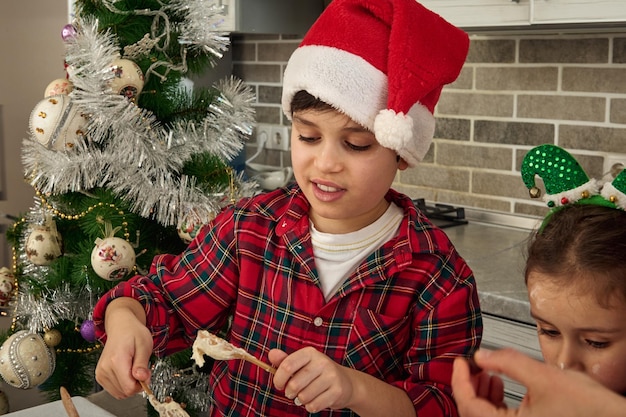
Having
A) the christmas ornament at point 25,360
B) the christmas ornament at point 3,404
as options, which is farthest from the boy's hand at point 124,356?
the christmas ornament at point 3,404

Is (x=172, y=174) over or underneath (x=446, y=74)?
underneath

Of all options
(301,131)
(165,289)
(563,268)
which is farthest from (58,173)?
(563,268)

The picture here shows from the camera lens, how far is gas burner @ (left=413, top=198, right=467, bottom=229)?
8.06 ft

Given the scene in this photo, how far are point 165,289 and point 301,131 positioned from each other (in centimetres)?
37

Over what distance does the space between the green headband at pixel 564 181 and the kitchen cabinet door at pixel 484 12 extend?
1006 millimetres

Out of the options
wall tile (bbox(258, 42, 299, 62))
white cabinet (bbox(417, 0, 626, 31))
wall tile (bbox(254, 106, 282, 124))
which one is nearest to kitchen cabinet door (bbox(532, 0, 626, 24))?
white cabinet (bbox(417, 0, 626, 31))

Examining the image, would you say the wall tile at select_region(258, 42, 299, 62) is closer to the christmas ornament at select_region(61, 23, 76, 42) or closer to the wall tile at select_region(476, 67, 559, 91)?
the wall tile at select_region(476, 67, 559, 91)

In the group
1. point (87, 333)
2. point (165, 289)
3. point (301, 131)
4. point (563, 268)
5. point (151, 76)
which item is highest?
point (151, 76)

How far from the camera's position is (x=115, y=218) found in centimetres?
169

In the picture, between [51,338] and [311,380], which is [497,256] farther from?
[311,380]

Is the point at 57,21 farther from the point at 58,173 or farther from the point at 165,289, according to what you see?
the point at 165,289

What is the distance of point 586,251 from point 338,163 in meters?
0.35

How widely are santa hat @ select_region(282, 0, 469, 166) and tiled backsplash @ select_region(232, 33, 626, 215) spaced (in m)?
1.19

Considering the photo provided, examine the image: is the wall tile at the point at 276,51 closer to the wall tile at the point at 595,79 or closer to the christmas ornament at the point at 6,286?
the wall tile at the point at 595,79
